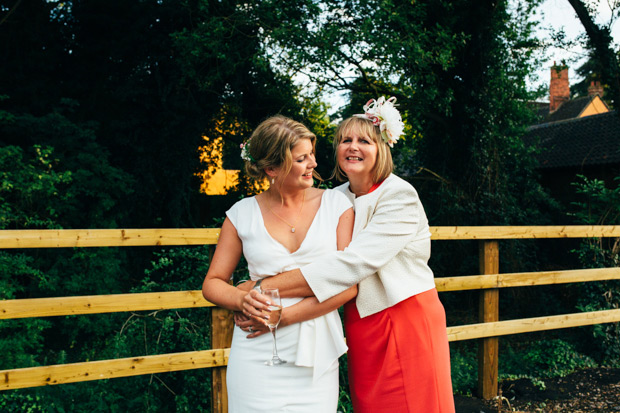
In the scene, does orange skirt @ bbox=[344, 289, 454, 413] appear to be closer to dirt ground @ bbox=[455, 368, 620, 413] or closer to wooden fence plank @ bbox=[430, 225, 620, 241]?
wooden fence plank @ bbox=[430, 225, 620, 241]

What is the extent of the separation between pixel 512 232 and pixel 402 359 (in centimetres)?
251

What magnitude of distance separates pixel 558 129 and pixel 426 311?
892 inches

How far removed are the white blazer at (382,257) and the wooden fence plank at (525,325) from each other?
1923mm

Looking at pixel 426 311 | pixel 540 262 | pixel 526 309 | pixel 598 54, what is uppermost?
pixel 598 54

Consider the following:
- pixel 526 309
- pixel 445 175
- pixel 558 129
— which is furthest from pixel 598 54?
pixel 558 129

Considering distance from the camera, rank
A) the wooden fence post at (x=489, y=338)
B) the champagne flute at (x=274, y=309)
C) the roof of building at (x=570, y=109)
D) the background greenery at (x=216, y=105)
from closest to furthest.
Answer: the champagne flute at (x=274, y=309)
the wooden fence post at (x=489, y=338)
the background greenery at (x=216, y=105)
the roof of building at (x=570, y=109)

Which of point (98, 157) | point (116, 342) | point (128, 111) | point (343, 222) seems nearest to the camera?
point (343, 222)

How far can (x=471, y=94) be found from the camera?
32.8ft

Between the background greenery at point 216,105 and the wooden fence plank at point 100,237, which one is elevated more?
the background greenery at point 216,105

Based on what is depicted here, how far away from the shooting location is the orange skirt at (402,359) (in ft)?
7.29

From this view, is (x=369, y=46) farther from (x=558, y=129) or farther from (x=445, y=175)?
(x=558, y=129)

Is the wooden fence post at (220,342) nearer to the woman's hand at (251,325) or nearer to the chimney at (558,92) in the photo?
the woman's hand at (251,325)

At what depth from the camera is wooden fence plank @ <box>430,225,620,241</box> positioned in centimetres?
393

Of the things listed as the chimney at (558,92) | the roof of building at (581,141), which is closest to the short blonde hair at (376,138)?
the roof of building at (581,141)
